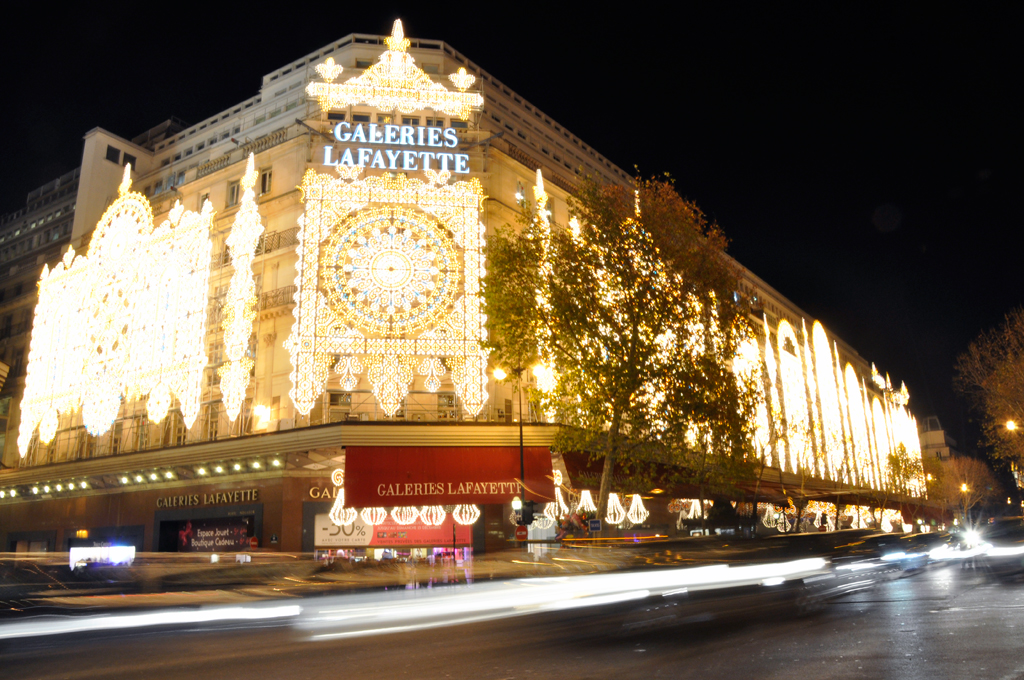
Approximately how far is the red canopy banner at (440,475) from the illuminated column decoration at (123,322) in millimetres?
9667

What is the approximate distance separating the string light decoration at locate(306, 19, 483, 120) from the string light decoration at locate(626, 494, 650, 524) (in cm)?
1978

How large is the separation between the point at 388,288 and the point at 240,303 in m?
7.00

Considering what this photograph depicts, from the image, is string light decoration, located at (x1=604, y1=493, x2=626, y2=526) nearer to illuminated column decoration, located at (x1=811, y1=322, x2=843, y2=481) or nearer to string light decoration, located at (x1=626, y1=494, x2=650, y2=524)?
string light decoration, located at (x1=626, y1=494, x2=650, y2=524)

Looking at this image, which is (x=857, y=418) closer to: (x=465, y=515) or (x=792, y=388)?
(x=792, y=388)

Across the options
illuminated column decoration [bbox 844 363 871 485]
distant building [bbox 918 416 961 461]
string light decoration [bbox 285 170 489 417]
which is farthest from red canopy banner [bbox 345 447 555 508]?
distant building [bbox 918 416 961 461]

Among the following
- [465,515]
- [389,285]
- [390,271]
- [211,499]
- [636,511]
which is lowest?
[636,511]

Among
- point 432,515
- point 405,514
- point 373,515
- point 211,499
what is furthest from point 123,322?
point 432,515

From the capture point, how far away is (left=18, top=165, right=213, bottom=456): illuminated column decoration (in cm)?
3231

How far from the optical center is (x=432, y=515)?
28.9m

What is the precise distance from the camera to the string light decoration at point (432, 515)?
28828mm

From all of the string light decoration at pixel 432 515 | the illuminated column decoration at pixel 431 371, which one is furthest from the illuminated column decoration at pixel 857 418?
the illuminated column decoration at pixel 431 371

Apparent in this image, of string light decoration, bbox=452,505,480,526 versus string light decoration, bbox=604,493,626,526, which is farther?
string light decoration, bbox=604,493,626,526

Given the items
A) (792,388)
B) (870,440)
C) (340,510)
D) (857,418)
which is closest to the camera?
(340,510)

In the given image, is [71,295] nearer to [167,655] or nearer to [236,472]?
[236,472]
